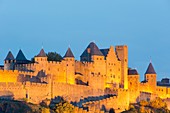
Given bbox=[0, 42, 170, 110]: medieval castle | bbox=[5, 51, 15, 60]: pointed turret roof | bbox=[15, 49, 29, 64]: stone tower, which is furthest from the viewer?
bbox=[15, 49, 29, 64]: stone tower

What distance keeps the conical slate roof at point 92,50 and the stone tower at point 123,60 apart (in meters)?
4.29

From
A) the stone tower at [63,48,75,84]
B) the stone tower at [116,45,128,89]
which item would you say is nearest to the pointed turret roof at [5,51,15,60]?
the stone tower at [63,48,75,84]

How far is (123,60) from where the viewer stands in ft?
317

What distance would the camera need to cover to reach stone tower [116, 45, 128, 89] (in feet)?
315

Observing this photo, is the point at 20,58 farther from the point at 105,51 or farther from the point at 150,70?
the point at 150,70

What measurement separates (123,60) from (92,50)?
17.3 feet

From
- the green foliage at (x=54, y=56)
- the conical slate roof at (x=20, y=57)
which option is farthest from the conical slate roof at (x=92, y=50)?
the conical slate roof at (x=20, y=57)

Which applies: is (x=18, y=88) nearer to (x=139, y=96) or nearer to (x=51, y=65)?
(x=51, y=65)

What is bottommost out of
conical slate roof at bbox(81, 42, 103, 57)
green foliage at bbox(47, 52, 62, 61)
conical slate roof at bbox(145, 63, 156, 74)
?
conical slate roof at bbox(145, 63, 156, 74)

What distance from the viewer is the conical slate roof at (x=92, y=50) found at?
92812 millimetres

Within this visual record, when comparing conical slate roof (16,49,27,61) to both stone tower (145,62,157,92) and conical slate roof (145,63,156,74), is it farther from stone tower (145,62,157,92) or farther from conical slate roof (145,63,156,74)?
conical slate roof (145,63,156,74)

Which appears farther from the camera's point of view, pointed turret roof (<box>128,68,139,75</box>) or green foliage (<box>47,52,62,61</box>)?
pointed turret roof (<box>128,68,139,75</box>)

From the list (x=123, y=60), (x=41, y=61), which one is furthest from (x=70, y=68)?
(x=123, y=60)

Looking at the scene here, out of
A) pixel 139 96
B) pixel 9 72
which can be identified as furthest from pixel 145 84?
pixel 9 72
